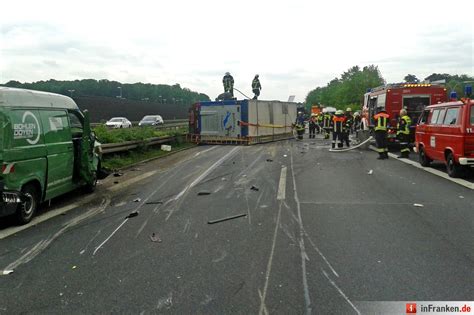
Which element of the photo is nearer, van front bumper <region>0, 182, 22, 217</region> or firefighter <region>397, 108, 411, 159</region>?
van front bumper <region>0, 182, 22, 217</region>

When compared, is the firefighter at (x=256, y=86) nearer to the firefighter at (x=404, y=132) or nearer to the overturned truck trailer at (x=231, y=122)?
the overturned truck trailer at (x=231, y=122)

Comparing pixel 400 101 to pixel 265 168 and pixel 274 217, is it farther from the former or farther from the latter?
pixel 274 217

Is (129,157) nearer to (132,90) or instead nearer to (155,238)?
(155,238)

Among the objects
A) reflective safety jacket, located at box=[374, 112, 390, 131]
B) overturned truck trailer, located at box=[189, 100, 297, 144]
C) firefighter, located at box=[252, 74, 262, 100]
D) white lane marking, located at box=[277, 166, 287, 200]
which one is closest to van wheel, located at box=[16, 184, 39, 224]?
white lane marking, located at box=[277, 166, 287, 200]

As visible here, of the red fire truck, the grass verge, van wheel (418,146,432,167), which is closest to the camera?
van wheel (418,146,432,167)

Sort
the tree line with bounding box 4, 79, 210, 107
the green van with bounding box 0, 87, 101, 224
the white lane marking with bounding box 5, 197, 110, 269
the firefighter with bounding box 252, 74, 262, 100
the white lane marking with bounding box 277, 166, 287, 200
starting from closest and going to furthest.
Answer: the white lane marking with bounding box 5, 197, 110, 269 < the green van with bounding box 0, 87, 101, 224 < the white lane marking with bounding box 277, 166, 287, 200 < the firefighter with bounding box 252, 74, 262, 100 < the tree line with bounding box 4, 79, 210, 107

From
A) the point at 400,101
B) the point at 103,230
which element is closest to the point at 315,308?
the point at 103,230

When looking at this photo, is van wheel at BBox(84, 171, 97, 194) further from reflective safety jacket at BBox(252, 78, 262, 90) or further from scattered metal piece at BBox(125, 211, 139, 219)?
reflective safety jacket at BBox(252, 78, 262, 90)

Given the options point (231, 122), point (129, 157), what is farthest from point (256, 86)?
point (129, 157)

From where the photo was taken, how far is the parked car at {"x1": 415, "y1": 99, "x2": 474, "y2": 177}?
10328 millimetres

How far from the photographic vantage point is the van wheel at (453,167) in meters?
10.8

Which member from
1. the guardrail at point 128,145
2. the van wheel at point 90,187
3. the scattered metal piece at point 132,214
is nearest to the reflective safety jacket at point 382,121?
the guardrail at point 128,145

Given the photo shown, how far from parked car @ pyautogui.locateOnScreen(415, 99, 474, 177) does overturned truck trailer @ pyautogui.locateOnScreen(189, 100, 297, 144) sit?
35.5 ft

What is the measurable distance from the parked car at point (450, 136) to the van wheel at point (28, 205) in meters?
8.95
